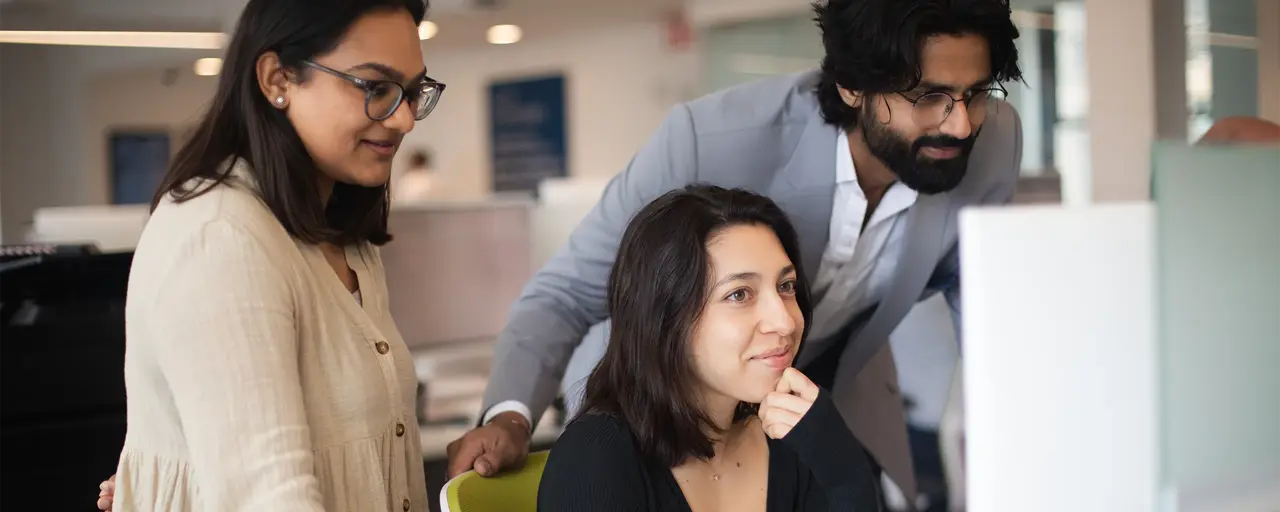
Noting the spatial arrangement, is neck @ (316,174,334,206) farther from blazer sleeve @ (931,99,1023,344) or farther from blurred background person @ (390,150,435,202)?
blurred background person @ (390,150,435,202)

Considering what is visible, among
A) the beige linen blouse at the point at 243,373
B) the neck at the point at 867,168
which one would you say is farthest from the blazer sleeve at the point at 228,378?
the neck at the point at 867,168

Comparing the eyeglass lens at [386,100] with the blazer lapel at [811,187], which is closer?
the eyeglass lens at [386,100]

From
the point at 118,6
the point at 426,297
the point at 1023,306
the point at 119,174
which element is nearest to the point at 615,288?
the point at 1023,306

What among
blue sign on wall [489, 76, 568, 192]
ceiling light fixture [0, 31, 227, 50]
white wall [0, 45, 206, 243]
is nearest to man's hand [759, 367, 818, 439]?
ceiling light fixture [0, 31, 227, 50]

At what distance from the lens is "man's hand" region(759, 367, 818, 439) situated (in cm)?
125

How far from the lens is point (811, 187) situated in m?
1.69

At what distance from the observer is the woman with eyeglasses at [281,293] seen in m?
1.01

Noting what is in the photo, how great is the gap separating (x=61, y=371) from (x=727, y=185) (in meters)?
1.10

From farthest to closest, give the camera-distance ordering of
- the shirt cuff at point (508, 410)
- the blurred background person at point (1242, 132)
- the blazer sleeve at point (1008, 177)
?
1. the blazer sleeve at point (1008, 177)
2. the shirt cuff at point (508, 410)
3. the blurred background person at point (1242, 132)

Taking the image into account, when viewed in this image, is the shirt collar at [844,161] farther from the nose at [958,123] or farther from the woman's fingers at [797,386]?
the woman's fingers at [797,386]

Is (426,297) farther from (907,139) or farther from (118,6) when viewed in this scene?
(907,139)

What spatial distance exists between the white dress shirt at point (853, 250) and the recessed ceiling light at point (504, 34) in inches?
313

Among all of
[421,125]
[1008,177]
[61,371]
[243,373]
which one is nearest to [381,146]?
[243,373]

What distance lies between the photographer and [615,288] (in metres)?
1.43
